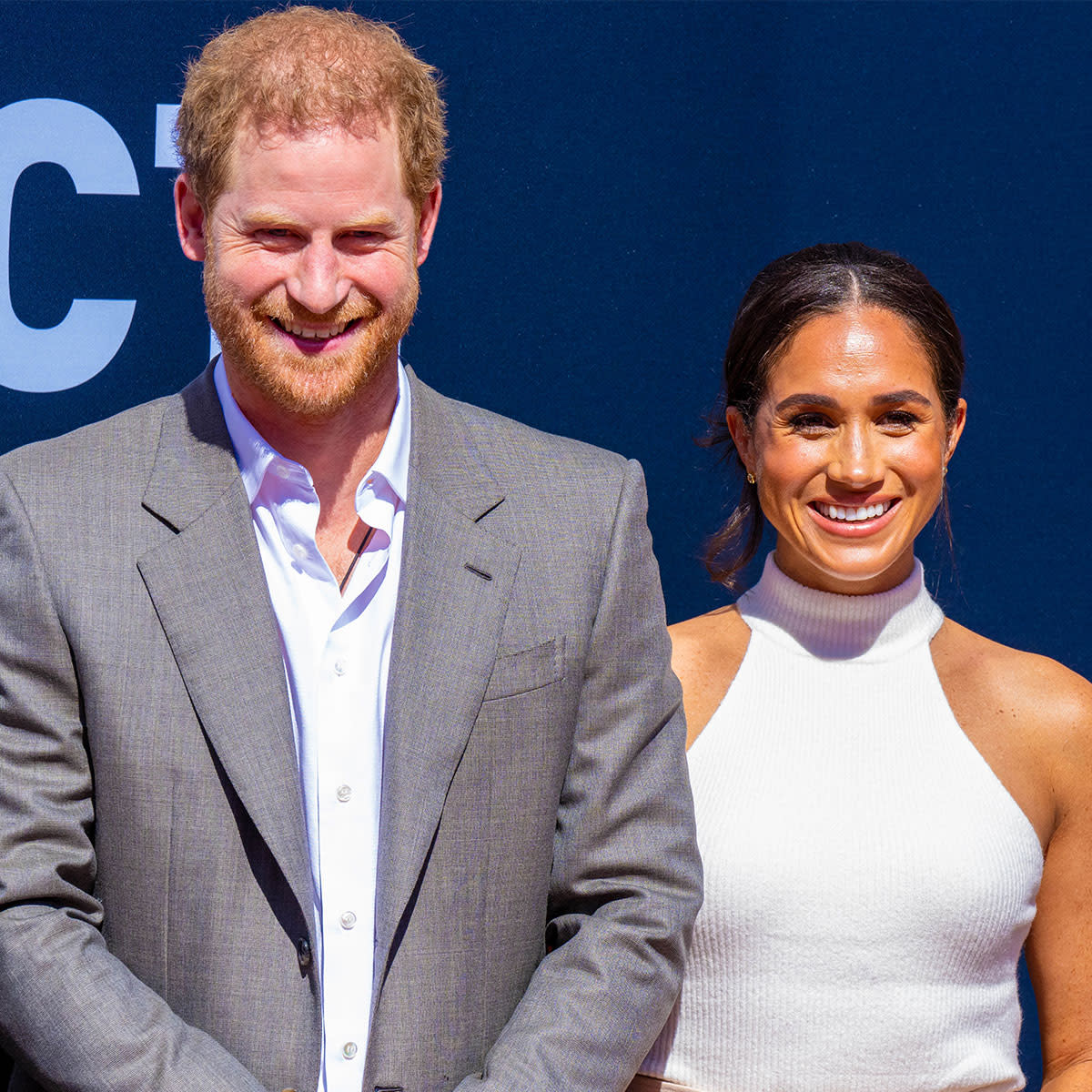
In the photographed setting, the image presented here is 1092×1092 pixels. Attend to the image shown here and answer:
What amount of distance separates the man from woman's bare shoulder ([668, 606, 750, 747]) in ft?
1.18

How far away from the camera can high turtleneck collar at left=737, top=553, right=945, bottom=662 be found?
7.90 ft

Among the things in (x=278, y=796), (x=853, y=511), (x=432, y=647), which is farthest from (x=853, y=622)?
(x=278, y=796)

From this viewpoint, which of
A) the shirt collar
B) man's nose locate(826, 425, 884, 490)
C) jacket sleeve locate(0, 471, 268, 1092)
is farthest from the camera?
man's nose locate(826, 425, 884, 490)

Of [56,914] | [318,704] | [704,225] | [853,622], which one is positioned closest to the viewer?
[56,914]

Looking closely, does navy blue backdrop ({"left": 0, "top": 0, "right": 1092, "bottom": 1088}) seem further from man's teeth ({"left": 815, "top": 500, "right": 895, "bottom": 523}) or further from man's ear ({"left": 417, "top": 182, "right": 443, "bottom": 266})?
man's ear ({"left": 417, "top": 182, "right": 443, "bottom": 266})

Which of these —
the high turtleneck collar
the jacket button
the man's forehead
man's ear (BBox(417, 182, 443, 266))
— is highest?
the man's forehead

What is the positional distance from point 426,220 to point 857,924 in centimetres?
115

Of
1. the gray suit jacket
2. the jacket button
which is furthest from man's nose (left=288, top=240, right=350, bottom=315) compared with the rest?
the jacket button

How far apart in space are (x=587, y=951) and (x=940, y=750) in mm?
715

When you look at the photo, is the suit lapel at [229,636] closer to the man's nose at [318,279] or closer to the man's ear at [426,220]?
the man's nose at [318,279]

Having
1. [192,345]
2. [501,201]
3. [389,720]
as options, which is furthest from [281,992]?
[501,201]

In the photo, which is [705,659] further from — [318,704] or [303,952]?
[303,952]

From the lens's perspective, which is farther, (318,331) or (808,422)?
(808,422)

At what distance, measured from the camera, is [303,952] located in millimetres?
1780
